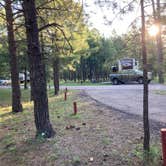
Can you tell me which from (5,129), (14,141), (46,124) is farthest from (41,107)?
(5,129)

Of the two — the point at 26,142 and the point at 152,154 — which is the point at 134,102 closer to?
the point at 26,142

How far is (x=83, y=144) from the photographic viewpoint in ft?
23.4

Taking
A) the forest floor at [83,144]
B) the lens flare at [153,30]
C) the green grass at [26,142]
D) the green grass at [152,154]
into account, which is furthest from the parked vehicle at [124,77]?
the lens flare at [153,30]

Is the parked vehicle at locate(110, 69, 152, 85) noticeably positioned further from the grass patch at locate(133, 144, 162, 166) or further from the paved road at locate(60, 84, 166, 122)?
the grass patch at locate(133, 144, 162, 166)

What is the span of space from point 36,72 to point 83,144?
2.10m

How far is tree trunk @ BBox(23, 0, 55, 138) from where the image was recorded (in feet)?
26.0

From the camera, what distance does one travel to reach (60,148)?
22.9 ft

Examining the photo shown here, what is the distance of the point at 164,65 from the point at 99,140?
2.28 meters

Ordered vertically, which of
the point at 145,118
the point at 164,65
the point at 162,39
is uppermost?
the point at 162,39

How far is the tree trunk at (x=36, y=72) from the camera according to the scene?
794cm

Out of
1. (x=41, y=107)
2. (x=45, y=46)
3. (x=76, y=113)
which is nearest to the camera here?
(x=41, y=107)

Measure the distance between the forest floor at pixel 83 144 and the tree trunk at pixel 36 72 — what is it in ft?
1.16

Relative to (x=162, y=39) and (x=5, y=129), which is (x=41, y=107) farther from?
(x=162, y=39)

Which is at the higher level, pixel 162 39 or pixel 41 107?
pixel 162 39
